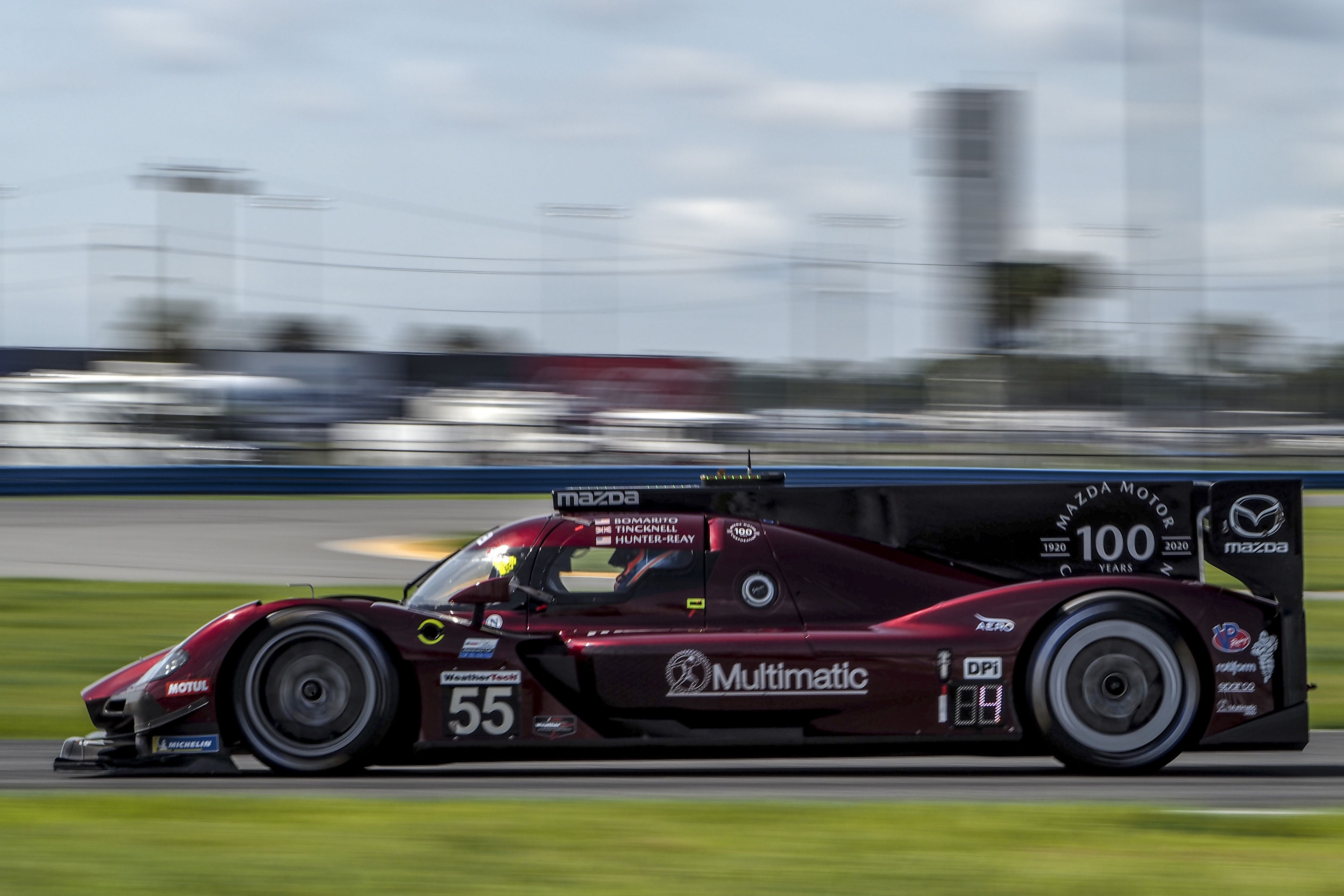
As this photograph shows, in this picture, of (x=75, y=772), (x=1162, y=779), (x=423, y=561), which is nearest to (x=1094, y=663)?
(x=1162, y=779)

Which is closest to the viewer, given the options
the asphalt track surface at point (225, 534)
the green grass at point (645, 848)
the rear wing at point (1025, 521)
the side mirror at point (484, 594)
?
the green grass at point (645, 848)

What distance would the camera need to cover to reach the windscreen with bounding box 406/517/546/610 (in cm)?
608

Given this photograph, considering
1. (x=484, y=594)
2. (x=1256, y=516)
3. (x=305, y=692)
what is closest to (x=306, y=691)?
(x=305, y=692)

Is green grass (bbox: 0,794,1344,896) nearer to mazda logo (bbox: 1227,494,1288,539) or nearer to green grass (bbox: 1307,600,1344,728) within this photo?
mazda logo (bbox: 1227,494,1288,539)

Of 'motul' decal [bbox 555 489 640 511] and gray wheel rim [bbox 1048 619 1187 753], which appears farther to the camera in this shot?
'motul' decal [bbox 555 489 640 511]

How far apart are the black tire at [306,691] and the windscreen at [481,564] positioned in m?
0.44

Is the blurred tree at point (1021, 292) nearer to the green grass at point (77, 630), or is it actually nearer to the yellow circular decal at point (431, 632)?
the green grass at point (77, 630)

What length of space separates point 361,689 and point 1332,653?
7002mm

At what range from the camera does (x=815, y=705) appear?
5.68 meters

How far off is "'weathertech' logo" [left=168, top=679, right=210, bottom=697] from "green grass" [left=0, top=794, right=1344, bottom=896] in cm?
56

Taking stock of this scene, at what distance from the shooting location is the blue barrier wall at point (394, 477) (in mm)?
24688

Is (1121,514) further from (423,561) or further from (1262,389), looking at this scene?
(1262,389)

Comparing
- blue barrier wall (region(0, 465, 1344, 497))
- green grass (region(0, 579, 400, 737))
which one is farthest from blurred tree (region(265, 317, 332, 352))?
A: green grass (region(0, 579, 400, 737))

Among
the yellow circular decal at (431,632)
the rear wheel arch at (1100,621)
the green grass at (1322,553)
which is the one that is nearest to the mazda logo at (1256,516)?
the rear wheel arch at (1100,621)
